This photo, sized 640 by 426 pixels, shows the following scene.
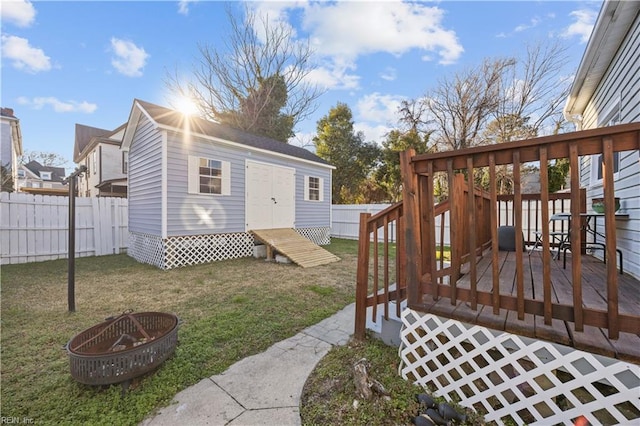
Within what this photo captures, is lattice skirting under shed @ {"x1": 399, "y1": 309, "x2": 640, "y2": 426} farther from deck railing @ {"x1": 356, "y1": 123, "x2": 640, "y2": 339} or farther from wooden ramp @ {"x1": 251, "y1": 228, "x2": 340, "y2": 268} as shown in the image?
wooden ramp @ {"x1": 251, "y1": 228, "x2": 340, "y2": 268}

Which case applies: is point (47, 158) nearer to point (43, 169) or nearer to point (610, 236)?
point (43, 169)

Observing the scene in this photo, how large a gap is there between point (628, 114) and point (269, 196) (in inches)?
298

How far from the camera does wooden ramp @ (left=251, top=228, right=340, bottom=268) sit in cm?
700

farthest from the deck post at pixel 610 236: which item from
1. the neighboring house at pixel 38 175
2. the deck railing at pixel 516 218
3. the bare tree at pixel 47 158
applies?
the bare tree at pixel 47 158

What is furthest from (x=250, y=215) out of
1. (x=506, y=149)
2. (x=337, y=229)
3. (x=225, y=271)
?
(x=506, y=149)

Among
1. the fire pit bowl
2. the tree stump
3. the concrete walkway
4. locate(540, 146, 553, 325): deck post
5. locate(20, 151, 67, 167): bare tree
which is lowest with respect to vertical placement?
the concrete walkway

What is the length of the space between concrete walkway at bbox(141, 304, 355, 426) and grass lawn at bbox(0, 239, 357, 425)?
0.44ft

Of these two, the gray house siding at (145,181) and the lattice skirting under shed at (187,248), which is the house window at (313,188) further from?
the gray house siding at (145,181)

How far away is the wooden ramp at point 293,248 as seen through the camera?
700cm

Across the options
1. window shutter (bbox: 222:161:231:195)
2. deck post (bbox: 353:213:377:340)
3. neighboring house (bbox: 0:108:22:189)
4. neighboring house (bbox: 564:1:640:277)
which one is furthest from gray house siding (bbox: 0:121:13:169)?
neighboring house (bbox: 564:1:640:277)

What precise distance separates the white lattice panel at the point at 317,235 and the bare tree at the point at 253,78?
9.69 metres

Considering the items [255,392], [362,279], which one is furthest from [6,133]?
[362,279]

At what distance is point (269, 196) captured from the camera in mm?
8602

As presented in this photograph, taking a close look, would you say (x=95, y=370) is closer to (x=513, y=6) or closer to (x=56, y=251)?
(x=56, y=251)
